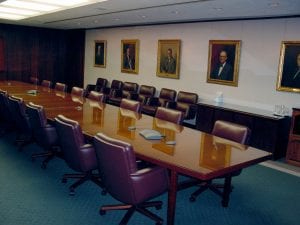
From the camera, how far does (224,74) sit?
665cm

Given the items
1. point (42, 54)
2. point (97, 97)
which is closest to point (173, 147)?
point (97, 97)

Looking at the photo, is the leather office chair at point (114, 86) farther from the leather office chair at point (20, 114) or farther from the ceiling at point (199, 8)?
the leather office chair at point (20, 114)

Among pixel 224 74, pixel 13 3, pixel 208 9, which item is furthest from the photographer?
pixel 224 74

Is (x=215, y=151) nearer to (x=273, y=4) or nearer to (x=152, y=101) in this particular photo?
(x=273, y=4)

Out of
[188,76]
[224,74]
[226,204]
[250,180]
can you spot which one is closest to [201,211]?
[226,204]

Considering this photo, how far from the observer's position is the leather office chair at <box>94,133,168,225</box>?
8.53 feet

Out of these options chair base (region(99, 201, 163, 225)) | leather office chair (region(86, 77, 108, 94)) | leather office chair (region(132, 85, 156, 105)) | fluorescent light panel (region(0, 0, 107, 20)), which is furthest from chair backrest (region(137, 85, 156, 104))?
chair base (region(99, 201, 163, 225))

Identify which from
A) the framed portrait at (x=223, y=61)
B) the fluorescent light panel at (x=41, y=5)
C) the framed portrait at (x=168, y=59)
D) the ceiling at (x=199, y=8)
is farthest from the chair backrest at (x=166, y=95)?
the fluorescent light panel at (x=41, y=5)

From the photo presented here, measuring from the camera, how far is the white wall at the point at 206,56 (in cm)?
582

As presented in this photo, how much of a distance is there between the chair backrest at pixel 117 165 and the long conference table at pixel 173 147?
0.21m

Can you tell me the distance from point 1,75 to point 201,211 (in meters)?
9.14

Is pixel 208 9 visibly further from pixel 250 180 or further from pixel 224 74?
pixel 250 180

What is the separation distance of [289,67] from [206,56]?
6.27 feet

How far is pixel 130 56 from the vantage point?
898cm
